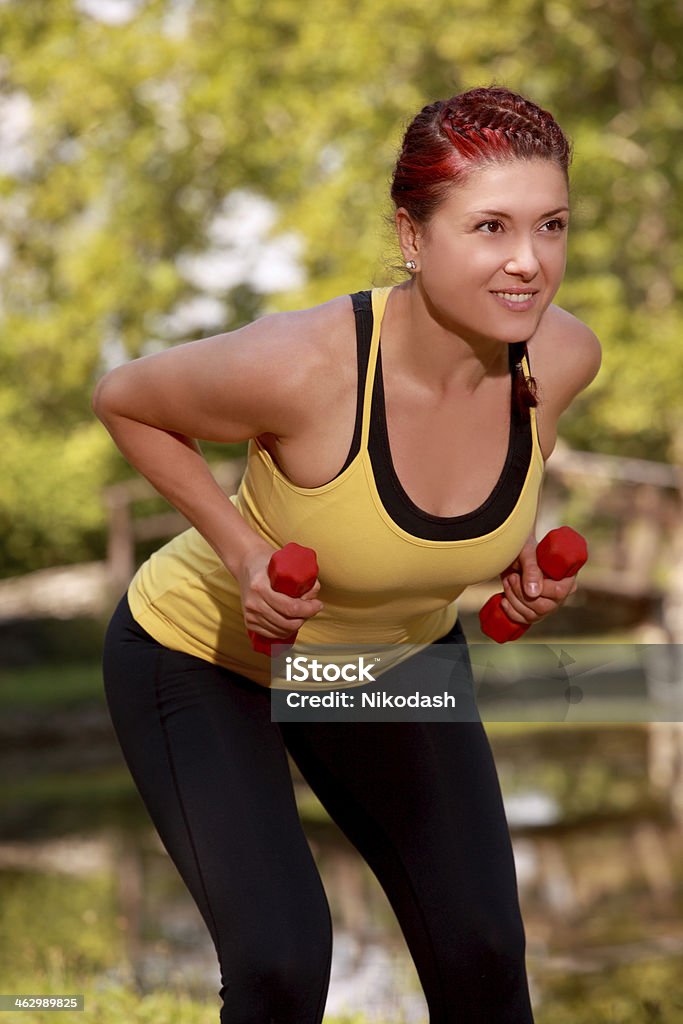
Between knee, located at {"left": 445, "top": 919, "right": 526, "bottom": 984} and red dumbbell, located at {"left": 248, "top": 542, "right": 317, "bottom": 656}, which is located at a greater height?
red dumbbell, located at {"left": 248, "top": 542, "right": 317, "bottom": 656}

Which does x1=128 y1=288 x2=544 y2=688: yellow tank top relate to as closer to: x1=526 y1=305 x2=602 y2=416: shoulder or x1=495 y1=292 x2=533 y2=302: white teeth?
x1=526 y1=305 x2=602 y2=416: shoulder

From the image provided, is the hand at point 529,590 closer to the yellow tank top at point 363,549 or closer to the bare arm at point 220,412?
the yellow tank top at point 363,549

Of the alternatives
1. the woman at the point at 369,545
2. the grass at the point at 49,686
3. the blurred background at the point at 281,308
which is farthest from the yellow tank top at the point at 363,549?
the grass at the point at 49,686

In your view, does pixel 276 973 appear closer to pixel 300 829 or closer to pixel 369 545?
pixel 300 829

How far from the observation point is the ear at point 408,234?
95.3 inches

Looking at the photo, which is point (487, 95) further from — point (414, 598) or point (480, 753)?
point (480, 753)

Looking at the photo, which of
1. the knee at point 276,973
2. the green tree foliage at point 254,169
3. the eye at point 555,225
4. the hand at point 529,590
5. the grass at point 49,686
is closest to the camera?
the knee at point 276,973

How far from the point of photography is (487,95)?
2.37 m

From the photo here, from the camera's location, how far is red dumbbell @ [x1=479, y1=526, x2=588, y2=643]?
8.29 feet

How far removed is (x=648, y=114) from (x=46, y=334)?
25.7 feet

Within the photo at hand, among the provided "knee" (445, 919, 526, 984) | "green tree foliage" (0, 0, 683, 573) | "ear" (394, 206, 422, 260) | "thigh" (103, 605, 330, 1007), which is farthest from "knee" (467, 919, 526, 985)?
"green tree foliage" (0, 0, 683, 573)

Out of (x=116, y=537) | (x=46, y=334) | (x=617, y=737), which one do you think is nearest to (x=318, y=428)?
(x=617, y=737)

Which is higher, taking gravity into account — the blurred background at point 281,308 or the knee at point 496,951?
the blurred background at point 281,308

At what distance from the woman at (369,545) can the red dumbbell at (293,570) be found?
3cm
